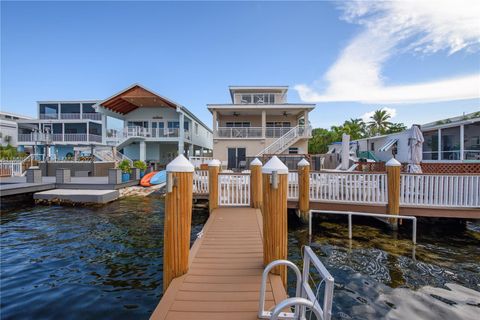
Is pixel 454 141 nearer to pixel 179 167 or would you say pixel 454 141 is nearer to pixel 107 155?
pixel 179 167

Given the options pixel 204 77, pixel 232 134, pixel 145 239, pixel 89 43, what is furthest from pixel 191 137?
pixel 145 239

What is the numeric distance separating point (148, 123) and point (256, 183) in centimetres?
2192

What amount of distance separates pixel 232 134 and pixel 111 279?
1856 centimetres

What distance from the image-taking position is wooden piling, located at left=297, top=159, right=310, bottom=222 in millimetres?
8034

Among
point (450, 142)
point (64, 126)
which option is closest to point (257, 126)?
point (450, 142)

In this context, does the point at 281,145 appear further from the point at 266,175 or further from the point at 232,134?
the point at 266,175

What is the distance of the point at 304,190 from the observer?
812 cm

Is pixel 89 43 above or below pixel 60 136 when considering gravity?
above

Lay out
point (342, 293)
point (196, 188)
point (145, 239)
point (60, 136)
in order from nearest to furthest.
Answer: point (342, 293), point (145, 239), point (196, 188), point (60, 136)

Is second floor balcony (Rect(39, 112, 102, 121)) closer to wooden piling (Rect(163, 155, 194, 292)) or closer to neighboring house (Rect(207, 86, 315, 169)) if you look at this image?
neighboring house (Rect(207, 86, 315, 169))

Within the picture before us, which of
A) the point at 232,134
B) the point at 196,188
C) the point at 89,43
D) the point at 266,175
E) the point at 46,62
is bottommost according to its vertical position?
the point at 196,188

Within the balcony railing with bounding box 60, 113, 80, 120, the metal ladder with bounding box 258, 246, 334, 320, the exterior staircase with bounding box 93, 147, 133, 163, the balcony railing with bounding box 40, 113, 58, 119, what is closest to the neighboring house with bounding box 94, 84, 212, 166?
the exterior staircase with bounding box 93, 147, 133, 163

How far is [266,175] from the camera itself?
3803 millimetres

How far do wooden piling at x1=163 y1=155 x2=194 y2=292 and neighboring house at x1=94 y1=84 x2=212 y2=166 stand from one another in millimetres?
20744
